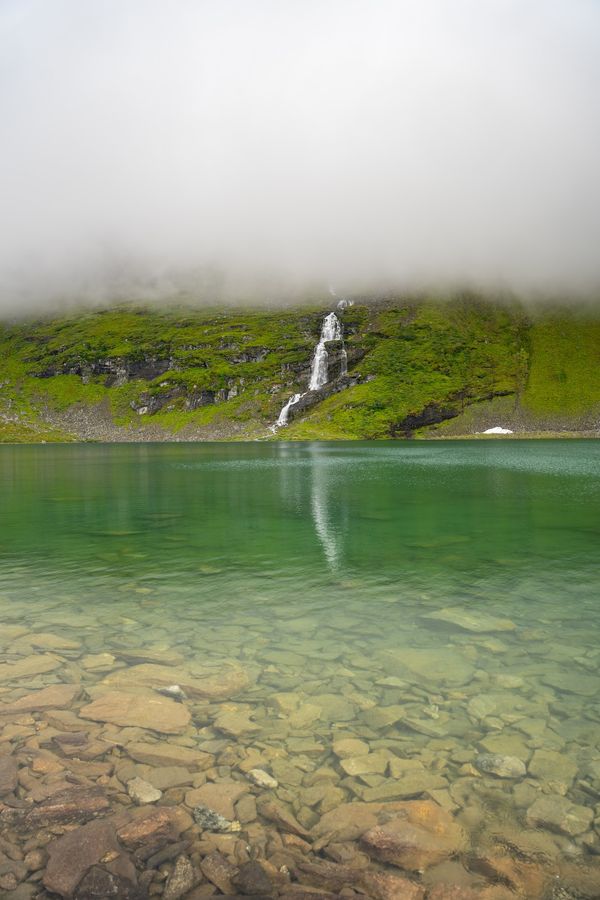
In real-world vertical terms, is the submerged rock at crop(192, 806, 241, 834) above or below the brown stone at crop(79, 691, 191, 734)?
above

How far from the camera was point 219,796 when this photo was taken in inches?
351

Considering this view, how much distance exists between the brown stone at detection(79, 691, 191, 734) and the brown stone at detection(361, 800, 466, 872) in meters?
4.62

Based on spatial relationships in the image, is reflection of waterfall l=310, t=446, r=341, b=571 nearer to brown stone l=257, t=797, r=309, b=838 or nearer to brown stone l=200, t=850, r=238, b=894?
brown stone l=257, t=797, r=309, b=838

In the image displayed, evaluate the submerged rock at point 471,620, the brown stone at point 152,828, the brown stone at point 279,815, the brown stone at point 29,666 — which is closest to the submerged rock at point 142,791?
the brown stone at point 152,828

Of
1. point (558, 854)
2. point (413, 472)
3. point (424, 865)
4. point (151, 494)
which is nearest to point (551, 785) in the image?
point (558, 854)

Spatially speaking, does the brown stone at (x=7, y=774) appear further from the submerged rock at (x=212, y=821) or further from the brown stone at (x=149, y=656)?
the brown stone at (x=149, y=656)

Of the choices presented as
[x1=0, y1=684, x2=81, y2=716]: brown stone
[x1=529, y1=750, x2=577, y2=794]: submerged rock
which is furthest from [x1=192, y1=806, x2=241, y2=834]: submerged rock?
[x1=529, y1=750, x2=577, y2=794]: submerged rock

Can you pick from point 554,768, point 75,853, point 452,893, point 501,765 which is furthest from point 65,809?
point 554,768

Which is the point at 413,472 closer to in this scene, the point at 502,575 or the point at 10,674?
the point at 502,575

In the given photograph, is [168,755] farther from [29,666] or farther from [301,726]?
[29,666]

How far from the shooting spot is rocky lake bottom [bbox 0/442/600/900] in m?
7.42

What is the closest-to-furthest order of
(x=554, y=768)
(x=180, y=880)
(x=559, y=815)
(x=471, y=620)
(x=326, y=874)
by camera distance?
1. (x=180, y=880)
2. (x=326, y=874)
3. (x=559, y=815)
4. (x=554, y=768)
5. (x=471, y=620)

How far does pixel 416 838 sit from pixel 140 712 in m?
6.23

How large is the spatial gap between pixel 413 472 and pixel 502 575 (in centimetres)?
5713
